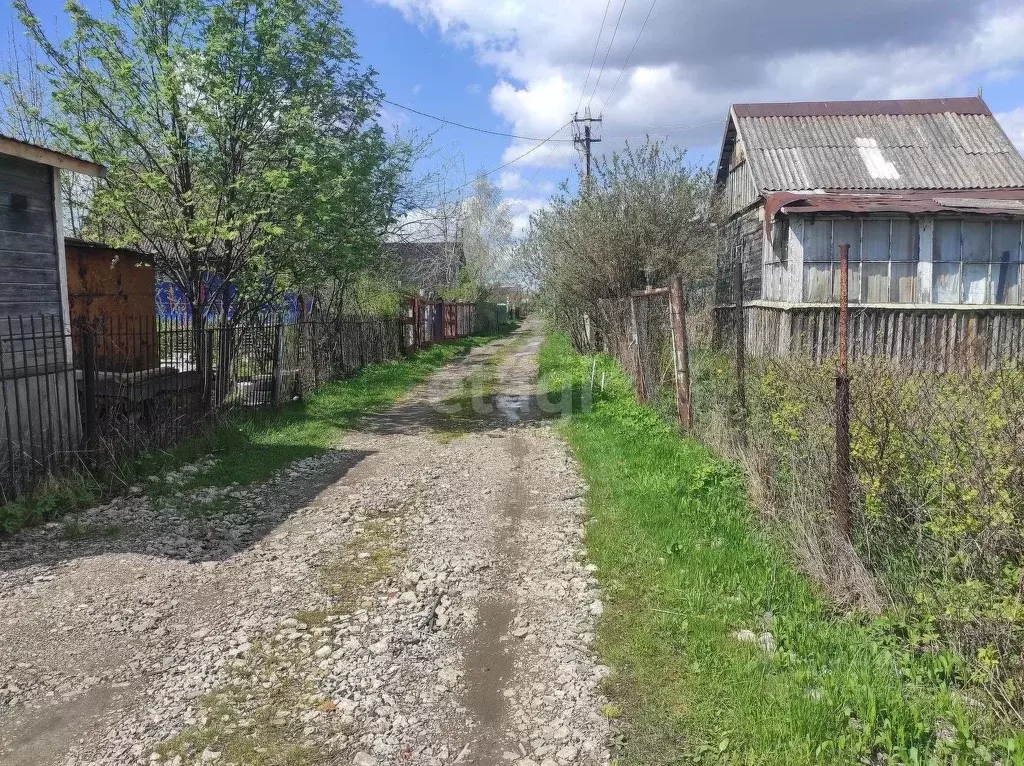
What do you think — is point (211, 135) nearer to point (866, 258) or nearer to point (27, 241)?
point (27, 241)

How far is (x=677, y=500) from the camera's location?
611 centimetres

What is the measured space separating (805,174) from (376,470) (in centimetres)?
1481

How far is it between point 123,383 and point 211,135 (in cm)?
358

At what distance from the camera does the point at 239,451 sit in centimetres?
859

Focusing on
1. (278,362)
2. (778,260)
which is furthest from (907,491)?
(778,260)

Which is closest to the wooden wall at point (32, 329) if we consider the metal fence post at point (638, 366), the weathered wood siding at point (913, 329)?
the metal fence post at point (638, 366)

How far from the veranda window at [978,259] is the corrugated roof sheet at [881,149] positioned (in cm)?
356

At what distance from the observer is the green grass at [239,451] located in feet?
20.9

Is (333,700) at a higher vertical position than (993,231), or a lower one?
lower

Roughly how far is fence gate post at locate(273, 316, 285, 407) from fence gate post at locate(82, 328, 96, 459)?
430 centimetres

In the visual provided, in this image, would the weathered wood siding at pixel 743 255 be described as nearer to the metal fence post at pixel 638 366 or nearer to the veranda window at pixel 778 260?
the veranda window at pixel 778 260

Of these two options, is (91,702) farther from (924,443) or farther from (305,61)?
(305,61)

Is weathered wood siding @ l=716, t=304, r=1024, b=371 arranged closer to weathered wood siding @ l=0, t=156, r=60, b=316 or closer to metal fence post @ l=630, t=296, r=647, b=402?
metal fence post @ l=630, t=296, r=647, b=402

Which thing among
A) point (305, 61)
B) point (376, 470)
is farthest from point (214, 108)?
point (376, 470)
